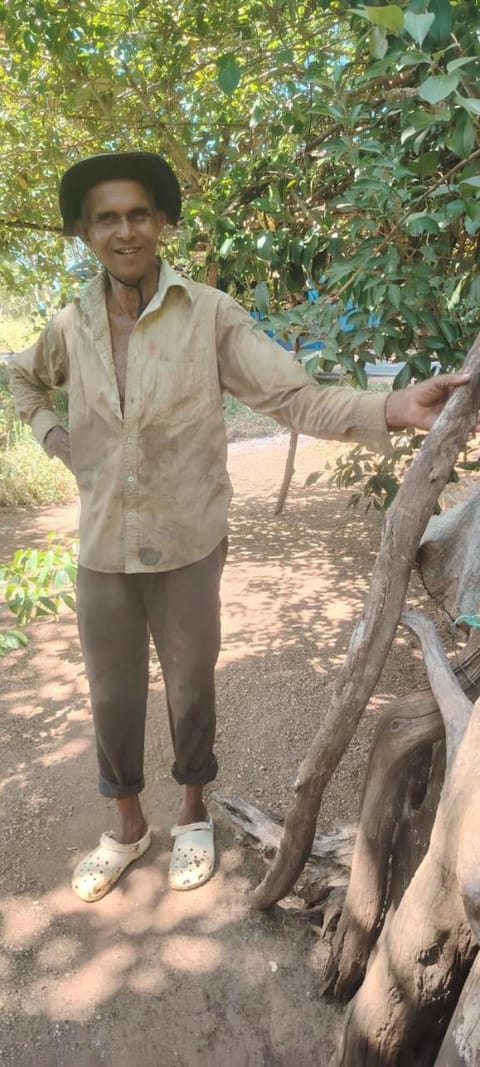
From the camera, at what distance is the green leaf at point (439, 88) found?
4.04 feet

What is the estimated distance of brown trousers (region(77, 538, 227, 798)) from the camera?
A: 6.49 ft

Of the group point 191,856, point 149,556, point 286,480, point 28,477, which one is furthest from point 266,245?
point 28,477

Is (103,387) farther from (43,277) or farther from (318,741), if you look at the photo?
(43,277)

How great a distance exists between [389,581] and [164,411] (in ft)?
2.26

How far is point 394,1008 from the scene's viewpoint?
4.64 feet

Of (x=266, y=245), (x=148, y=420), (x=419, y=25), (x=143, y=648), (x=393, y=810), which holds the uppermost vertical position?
(x=419, y=25)

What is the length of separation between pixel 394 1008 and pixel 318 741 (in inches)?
19.4

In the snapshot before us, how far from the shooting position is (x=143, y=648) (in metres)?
2.10

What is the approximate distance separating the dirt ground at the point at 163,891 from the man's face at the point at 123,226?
66.7 inches

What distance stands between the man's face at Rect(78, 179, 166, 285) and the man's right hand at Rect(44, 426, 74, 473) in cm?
47

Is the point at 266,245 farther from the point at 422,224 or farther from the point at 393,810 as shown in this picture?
the point at 393,810

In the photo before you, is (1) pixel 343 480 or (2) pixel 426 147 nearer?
(2) pixel 426 147

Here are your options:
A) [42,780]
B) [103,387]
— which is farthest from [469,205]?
[42,780]

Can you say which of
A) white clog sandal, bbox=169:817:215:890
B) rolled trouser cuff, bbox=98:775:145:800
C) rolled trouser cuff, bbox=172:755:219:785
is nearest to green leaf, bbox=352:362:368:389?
rolled trouser cuff, bbox=172:755:219:785
